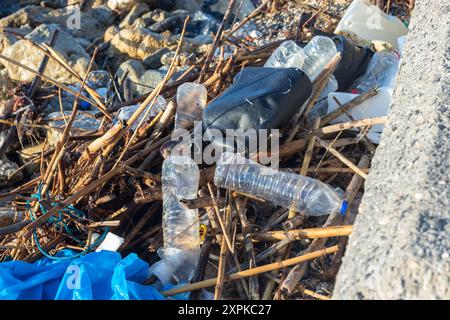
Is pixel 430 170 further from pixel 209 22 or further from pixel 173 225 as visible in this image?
pixel 209 22

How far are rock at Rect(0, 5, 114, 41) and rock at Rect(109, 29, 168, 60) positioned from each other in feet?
5.81

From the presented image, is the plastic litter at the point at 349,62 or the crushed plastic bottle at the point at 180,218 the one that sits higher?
the plastic litter at the point at 349,62

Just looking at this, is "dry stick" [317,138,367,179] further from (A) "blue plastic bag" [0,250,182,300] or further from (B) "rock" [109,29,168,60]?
(B) "rock" [109,29,168,60]

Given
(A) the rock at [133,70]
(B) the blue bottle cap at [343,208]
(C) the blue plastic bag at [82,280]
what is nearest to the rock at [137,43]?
(A) the rock at [133,70]

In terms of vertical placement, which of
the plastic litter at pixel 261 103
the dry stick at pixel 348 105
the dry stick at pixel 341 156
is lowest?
the dry stick at pixel 341 156

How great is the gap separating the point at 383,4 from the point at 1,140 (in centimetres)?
385

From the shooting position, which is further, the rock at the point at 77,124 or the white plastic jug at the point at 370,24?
the white plastic jug at the point at 370,24

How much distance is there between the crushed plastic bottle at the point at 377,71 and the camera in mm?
3971

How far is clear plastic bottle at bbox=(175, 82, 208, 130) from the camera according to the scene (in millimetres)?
3410

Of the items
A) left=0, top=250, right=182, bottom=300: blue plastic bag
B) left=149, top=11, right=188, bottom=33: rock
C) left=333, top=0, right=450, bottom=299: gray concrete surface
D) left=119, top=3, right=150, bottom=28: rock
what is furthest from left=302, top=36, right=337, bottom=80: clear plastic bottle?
left=119, top=3, right=150, bottom=28: rock

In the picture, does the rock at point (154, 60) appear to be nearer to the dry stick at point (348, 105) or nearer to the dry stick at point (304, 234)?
the dry stick at point (348, 105)

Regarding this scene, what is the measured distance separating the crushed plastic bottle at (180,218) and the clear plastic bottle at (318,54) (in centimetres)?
135

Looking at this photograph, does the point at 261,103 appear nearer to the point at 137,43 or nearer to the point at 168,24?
the point at 137,43

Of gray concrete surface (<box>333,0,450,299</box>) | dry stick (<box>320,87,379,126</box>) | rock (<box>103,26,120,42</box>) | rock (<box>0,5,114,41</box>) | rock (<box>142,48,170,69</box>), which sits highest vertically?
gray concrete surface (<box>333,0,450,299</box>)
